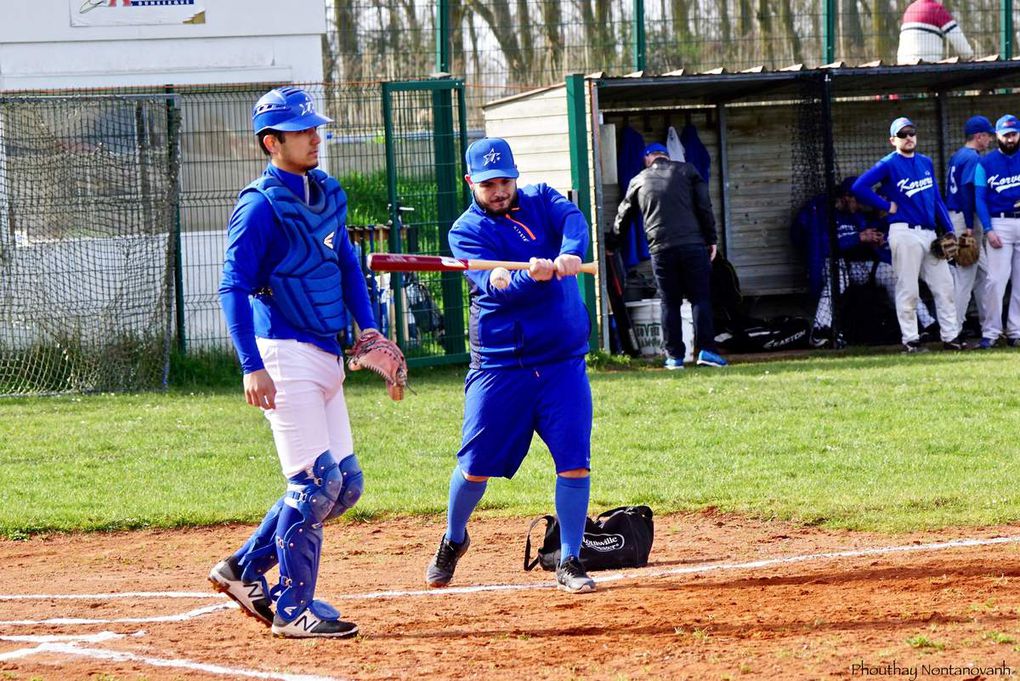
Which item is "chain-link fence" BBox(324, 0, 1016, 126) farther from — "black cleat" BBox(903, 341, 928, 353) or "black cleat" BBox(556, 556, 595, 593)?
"black cleat" BBox(556, 556, 595, 593)

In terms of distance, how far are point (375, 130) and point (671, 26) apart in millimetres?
4975

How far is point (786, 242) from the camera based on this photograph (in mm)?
17938

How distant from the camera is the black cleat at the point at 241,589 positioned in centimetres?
590

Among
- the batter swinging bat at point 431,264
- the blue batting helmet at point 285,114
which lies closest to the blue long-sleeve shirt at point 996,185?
the batter swinging bat at point 431,264

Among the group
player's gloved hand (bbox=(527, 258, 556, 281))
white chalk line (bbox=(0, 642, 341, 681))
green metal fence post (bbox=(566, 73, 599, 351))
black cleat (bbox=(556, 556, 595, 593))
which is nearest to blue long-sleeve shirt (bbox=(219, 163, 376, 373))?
player's gloved hand (bbox=(527, 258, 556, 281))

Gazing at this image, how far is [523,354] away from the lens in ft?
21.3

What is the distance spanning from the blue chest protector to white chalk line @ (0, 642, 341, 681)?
1.34 m

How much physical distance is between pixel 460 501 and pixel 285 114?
6.87 feet

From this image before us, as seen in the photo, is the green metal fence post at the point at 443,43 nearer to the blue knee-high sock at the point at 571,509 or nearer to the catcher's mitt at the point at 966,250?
the catcher's mitt at the point at 966,250

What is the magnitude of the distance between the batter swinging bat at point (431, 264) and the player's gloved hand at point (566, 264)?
0.24 feet

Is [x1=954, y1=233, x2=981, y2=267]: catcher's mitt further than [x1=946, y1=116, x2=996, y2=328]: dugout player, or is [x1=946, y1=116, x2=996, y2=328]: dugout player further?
[x1=946, y1=116, x2=996, y2=328]: dugout player

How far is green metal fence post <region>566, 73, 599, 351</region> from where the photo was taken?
1502cm

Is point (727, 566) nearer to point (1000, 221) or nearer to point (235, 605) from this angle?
point (235, 605)

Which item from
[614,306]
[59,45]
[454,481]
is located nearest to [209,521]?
[454,481]
